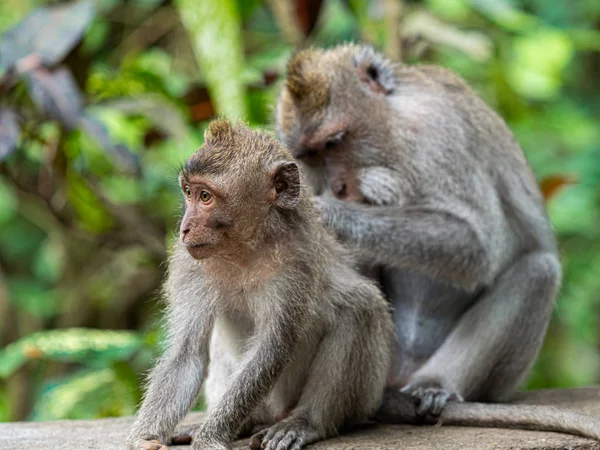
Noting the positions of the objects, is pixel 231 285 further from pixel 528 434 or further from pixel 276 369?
pixel 528 434

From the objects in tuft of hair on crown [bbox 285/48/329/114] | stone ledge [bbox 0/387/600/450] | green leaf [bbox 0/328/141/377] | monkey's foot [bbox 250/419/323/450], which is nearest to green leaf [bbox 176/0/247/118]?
tuft of hair on crown [bbox 285/48/329/114]

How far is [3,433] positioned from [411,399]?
7.49ft

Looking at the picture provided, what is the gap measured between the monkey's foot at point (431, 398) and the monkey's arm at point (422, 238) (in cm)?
70

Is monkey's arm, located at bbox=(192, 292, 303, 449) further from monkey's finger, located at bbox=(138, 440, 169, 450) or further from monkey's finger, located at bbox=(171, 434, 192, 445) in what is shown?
monkey's finger, located at bbox=(171, 434, 192, 445)

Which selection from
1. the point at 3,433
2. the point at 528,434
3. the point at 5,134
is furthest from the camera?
the point at 5,134

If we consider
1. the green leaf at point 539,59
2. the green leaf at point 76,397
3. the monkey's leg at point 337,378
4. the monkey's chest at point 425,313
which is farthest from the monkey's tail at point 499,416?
the green leaf at point 539,59

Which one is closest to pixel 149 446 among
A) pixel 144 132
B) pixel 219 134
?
pixel 219 134

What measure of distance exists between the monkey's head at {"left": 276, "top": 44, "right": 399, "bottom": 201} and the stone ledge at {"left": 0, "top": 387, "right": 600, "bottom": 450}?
1.53 m

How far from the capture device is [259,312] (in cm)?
444

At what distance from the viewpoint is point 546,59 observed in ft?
28.2

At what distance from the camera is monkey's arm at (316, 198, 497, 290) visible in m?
5.51

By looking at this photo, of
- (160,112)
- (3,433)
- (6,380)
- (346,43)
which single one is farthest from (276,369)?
(6,380)

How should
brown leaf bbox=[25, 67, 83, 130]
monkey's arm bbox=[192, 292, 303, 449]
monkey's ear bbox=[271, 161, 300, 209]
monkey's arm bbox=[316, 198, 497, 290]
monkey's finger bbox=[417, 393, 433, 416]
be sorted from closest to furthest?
monkey's arm bbox=[192, 292, 303, 449] < monkey's ear bbox=[271, 161, 300, 209] < monkey's finger bbox=[417, 393, 433, 416] < monkey's arm bbox=[316, 198, 497, 290] < brown leaf bbox=[25, 67, 83, 130]

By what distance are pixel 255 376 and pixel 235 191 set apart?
2.79 feet
